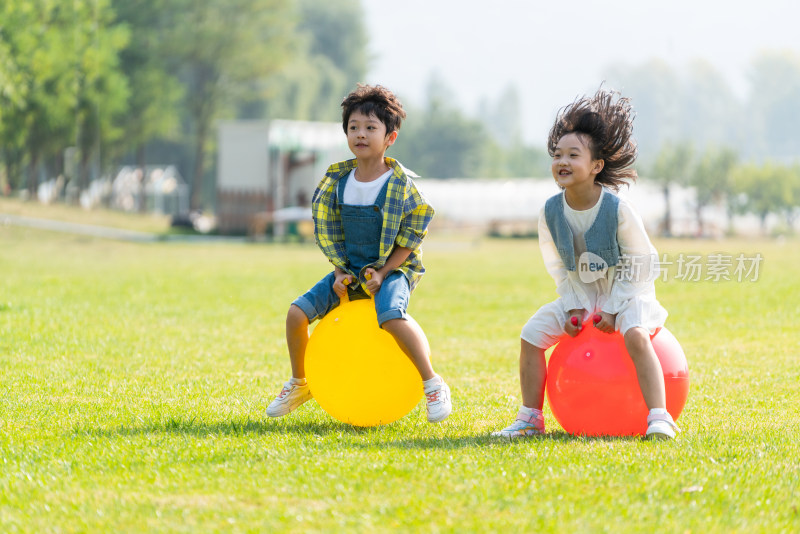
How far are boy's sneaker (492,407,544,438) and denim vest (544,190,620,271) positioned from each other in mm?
836

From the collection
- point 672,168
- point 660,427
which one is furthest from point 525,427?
point 672,168

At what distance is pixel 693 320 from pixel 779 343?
1913 millimetres

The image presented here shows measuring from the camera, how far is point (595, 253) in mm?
5285

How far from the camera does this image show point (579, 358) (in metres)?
5.24

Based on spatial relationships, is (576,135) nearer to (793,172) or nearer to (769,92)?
(793,172)

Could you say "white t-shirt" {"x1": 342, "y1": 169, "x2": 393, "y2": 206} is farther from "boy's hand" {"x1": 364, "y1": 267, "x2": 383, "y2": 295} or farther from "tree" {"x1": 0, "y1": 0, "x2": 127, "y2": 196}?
"tree" {"x1": 0, "y1": 0, "x2": 127, "y2": 196}

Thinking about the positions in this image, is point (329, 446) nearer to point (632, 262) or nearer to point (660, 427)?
point (660, 427)

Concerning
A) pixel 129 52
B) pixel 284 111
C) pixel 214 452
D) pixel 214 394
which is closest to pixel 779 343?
pixel 214 394

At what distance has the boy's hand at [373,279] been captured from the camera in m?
5.48

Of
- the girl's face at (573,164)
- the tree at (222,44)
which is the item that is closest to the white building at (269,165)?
the tree at (222,44)

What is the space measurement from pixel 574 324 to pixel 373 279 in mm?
1124

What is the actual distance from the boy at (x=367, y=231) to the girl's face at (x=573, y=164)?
81cm

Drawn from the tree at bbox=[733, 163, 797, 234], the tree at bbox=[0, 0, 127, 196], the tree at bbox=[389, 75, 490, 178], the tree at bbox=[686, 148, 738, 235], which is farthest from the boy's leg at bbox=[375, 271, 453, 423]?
the tree at bbox=[389, 75, 490, 178]

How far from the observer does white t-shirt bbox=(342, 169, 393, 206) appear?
5656 millimetres
